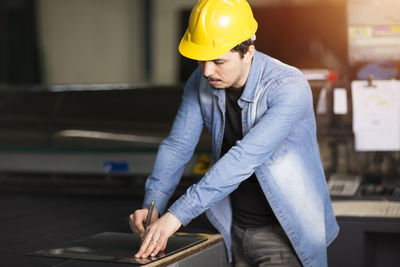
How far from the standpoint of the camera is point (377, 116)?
2812 mm

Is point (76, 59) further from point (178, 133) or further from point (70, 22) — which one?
point (178, 133)

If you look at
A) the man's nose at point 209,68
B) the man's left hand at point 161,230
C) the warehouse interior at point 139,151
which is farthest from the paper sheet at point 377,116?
Answer: the man's left hand at point 161,230

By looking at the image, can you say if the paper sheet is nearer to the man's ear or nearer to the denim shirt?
the denim shirt

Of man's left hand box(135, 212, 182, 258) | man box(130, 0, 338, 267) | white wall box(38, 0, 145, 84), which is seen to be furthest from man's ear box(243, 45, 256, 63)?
white wall box(38, 0, 145, 84)

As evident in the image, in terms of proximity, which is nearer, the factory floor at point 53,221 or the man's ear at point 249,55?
the man's ear at point 249,55

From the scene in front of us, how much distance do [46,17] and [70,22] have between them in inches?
13.5

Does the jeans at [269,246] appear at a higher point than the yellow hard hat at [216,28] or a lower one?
lower

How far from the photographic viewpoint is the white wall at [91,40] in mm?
8617

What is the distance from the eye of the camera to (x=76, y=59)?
872 centimetres

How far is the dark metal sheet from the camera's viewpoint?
1.85 metres

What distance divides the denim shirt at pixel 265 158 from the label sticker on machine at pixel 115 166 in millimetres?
1434

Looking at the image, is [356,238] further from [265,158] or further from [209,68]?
[209,68]

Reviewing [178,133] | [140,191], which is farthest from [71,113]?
[178,133]

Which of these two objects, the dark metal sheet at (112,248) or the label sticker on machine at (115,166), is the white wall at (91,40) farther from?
the dark metal sheet at (112,248)
